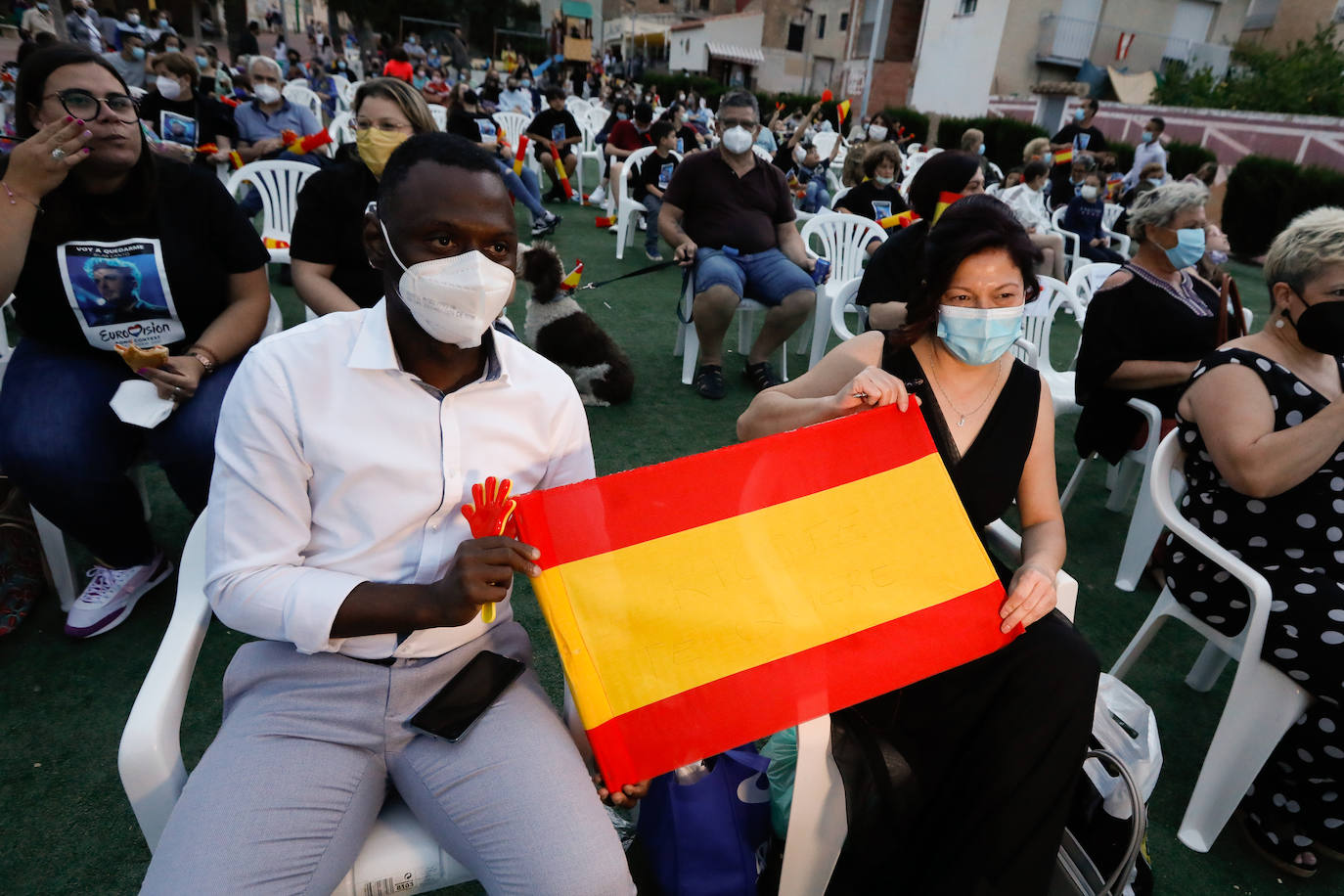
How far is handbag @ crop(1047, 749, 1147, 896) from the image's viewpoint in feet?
5.17

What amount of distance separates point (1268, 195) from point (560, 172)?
12439 mm

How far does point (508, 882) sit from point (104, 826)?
1408 mm

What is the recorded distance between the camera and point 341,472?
53.9 inches

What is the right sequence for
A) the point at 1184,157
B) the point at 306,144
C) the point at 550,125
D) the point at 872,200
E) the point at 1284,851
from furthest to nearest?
the point at 1184,157 → the point at 550,125 → the point at 872,200 → the point at 306,144 → the point at 1284,851

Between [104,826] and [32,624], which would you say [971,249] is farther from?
[32,624]

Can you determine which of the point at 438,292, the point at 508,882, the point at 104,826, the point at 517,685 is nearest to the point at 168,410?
the point at 104,826

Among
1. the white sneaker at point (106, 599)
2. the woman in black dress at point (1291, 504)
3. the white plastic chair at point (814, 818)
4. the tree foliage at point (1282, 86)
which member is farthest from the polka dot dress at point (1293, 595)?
the tree foliage at point (1282, 86)

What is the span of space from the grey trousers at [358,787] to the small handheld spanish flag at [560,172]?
1019 centimetres

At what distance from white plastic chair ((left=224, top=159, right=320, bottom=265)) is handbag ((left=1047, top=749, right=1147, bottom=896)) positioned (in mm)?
5320

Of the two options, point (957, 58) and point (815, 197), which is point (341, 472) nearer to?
point (815, 197)

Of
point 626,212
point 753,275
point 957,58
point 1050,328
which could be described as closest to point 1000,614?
point 1050,328

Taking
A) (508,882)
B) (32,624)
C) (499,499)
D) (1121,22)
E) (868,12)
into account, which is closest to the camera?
(508,882)

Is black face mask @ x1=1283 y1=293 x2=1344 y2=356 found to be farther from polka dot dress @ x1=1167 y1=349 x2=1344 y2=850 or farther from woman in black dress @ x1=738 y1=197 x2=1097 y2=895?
woman in black dress @ x1=738 y1=197 x2=1097 y2=895

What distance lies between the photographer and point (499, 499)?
4.37 ft
